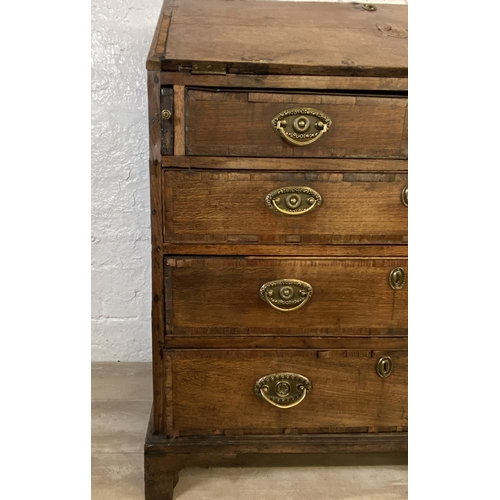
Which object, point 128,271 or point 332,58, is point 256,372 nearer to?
point 332,58

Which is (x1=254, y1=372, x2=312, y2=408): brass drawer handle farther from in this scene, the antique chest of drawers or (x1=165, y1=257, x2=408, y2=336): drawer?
(x1=165, y1=257, x2=408, y2=336): drawer

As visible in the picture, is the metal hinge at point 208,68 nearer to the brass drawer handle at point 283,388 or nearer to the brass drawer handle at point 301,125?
the brass drawer handle at point 301,125

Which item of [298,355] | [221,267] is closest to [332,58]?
[221,267]

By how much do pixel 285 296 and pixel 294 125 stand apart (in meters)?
0.38

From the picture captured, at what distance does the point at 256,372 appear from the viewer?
125 cm

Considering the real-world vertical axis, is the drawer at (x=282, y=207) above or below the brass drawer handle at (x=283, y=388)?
above

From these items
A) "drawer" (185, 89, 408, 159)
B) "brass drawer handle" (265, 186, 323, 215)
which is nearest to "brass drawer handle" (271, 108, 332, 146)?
"drawer" (185, 89, 408, 159)

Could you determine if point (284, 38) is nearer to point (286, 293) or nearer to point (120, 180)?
point (286, 293)

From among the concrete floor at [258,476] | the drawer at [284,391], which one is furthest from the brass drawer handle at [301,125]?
the concrete floor at [258,476]

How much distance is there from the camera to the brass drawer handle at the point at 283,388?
1244 millimetres

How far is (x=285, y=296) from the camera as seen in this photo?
3.98 ft

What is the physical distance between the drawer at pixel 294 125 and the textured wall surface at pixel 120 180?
2.56ft

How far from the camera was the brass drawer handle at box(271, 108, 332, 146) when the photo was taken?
3.74 ft

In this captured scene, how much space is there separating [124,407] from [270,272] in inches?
30.4
